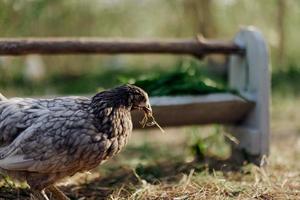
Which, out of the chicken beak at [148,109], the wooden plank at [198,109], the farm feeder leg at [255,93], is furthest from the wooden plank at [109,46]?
the chicken beak at [148,109]

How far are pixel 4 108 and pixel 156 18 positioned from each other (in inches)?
Result: 273

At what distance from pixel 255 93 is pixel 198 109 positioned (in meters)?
0.43

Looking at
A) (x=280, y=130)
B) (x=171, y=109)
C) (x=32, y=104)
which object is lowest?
(x=280, y=130)

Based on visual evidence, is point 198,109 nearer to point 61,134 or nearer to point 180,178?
point 180,178

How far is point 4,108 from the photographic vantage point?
2.81m

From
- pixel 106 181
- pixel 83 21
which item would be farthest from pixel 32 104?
pixel 83 21

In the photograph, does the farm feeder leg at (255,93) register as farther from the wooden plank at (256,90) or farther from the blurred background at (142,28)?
the blurred background at (142,28)

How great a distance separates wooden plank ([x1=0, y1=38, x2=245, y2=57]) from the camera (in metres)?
3.40

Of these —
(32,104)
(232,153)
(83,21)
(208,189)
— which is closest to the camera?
(32,104)

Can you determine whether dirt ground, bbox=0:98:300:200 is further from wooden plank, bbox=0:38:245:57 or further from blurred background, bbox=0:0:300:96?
blurred background, bbox=0:0:300:96

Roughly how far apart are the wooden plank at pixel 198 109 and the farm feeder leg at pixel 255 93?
0.07m

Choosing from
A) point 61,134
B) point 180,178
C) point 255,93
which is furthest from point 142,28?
point 61,134

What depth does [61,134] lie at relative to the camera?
261cm

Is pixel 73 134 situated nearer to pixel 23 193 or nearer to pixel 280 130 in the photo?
pixel 23 193
